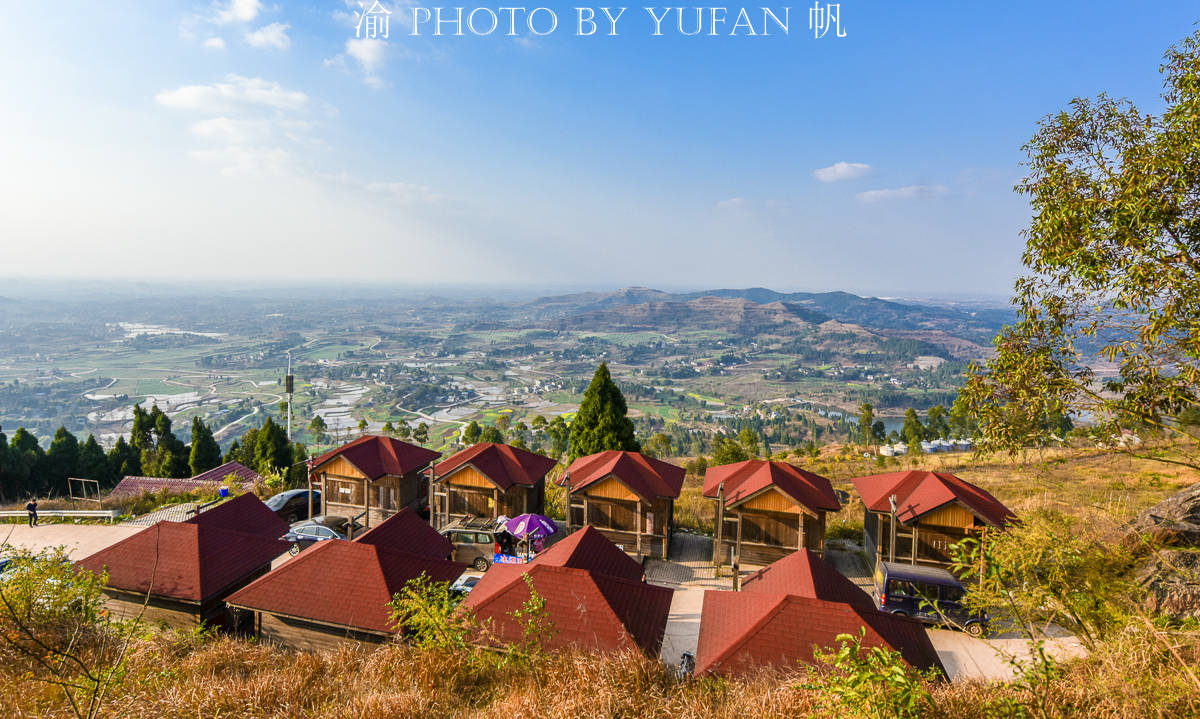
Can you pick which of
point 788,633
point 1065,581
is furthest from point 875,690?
point 1065,581

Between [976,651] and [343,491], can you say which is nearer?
[976,651]

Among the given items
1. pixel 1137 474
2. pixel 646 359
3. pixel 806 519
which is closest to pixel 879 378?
pixel 646 359

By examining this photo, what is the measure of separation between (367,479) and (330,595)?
337 inches

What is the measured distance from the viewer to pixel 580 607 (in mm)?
8320

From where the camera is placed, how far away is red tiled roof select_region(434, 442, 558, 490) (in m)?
17.1

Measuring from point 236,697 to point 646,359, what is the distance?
591 feet

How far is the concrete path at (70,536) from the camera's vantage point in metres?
16.6

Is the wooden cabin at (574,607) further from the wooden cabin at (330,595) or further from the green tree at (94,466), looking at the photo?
the green tree at (94,466)

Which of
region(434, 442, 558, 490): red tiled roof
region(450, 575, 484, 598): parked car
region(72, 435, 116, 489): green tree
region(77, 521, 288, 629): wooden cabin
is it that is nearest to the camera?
region(77, 521, 288, 629): wooden cabin

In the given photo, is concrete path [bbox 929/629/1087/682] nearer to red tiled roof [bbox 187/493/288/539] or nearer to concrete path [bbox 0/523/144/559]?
red tiled roof [bbox 187/493/288/539]

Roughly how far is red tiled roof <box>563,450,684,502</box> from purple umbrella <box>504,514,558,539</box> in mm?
1688

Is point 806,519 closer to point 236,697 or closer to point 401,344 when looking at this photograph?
point 236,697

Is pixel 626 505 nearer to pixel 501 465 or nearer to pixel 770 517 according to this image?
pixel 770 517

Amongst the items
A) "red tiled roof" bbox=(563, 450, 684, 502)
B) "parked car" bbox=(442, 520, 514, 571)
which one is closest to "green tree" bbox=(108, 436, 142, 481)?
"parked car" bbox=(442, 520, 514, 571)
